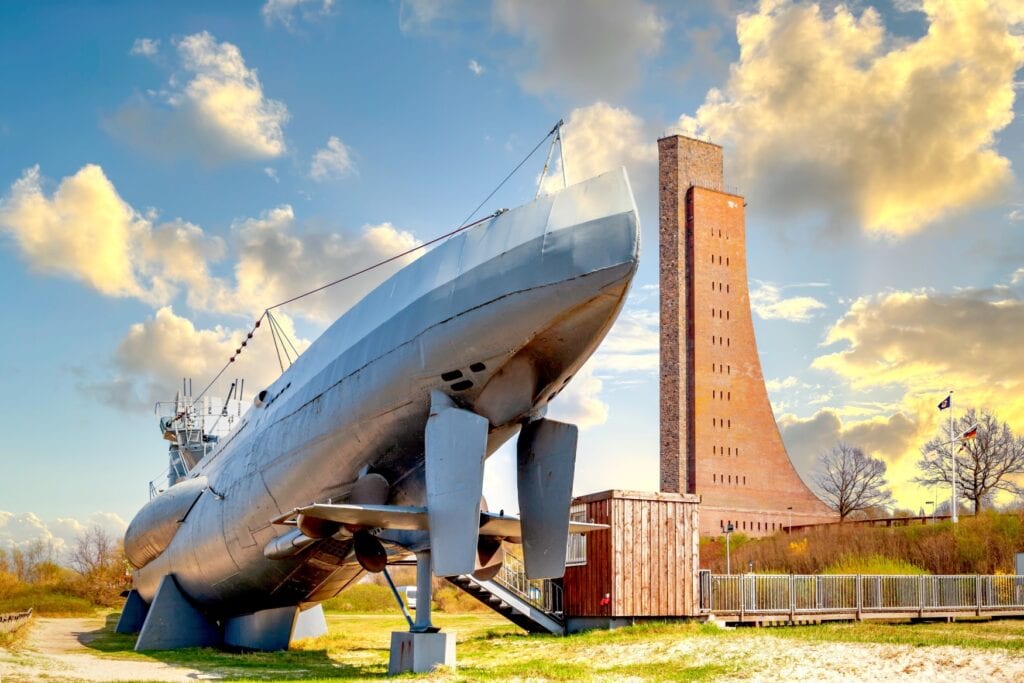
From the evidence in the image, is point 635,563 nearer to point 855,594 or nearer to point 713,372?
point 855,594

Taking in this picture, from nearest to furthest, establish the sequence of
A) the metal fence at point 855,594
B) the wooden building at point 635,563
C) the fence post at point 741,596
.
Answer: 1. the wooden building at point 635,563
2. the fence post at point 741,596
3. the metal fence at point 855,594

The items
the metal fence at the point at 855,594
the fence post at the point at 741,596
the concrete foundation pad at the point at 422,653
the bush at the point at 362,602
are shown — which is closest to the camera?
the concrete foundation pad at the point at 422,653

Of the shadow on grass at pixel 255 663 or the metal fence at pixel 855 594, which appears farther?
the metal fence at pixel 855 594

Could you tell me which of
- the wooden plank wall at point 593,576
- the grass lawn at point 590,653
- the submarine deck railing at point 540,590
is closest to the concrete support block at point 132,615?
the grass lawn at point 590,653

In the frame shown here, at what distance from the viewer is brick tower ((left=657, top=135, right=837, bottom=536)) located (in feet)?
265

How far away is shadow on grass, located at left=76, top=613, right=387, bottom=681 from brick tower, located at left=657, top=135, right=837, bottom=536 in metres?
60.2

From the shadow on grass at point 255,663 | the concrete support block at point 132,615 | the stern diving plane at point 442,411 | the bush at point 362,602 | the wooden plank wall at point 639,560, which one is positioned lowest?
the bush at point 362,602

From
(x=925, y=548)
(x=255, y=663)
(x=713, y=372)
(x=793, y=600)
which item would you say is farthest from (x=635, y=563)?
(x=713, y=372)

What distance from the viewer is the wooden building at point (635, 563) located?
24.8 m

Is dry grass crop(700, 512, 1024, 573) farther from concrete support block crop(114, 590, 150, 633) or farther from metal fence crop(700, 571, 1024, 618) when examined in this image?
concrete support block crop(114, 590, 150, 633)

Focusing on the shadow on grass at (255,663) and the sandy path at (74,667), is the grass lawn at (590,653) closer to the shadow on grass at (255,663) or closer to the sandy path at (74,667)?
the shadow on grass at (255,663)

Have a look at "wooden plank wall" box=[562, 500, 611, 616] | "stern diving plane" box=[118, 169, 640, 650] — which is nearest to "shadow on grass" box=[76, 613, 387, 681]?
"stern diving plane" box=[118, 169, 640, 650]

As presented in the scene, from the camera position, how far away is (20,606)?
4669 centimetres

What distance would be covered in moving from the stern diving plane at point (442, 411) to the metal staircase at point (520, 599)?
5.49 meters
